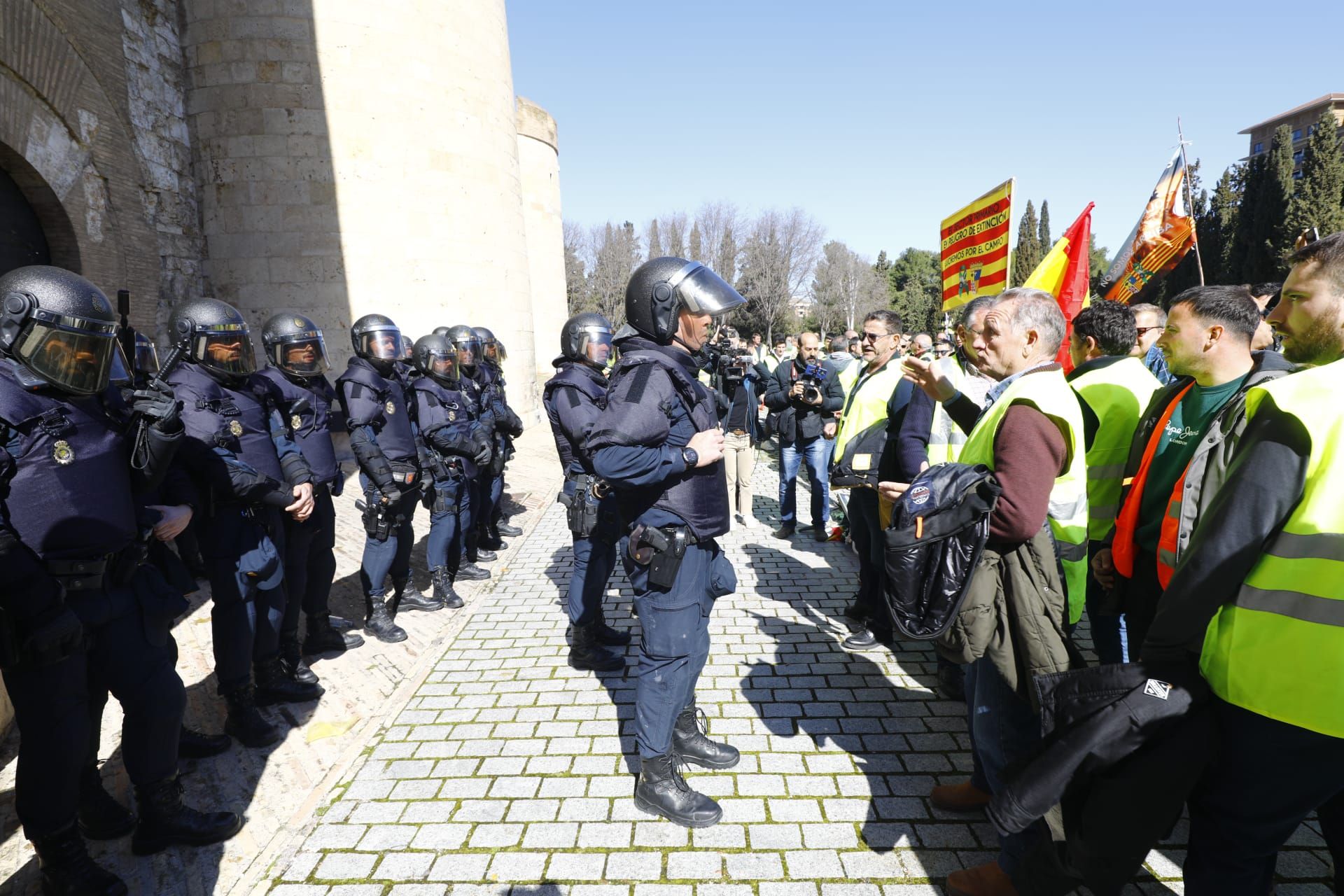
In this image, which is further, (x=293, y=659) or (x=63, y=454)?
(x=293, y=659)

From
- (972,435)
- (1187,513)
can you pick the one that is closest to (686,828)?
(972,435)

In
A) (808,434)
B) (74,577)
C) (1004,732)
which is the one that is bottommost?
(1004,732)

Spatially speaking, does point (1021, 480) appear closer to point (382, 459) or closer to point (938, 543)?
point (938, 543)

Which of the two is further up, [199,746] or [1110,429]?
[1110,429]

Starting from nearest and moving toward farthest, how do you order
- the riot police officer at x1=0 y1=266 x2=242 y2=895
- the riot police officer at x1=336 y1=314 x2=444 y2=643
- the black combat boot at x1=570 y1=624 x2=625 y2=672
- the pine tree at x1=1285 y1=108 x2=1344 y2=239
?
the riot police officer at x1=0 y1=266 x2=242 y2=895 → the black combat boot at x1=570 y1=624 x2=625 y2=672 → the riot police officer at x1=336 y1=314 x2=444 y2=643 → the pine tree at x1=1285 y1=108 x2=1344 y2=239

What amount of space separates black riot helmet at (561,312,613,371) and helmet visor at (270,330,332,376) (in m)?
1.66

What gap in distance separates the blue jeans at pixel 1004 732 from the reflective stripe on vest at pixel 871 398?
2.44 meters

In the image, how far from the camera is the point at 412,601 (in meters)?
5.39

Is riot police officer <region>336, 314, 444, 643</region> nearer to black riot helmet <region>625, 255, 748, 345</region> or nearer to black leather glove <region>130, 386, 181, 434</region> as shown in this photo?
black leather glove <region>130, 386, 181, 434</region>

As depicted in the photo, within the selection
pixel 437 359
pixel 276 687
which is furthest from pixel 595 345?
pixel 276 687

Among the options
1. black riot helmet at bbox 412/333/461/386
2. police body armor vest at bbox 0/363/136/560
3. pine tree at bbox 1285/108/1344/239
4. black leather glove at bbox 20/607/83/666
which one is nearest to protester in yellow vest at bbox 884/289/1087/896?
black leather glove at bbox 20/607/83/666

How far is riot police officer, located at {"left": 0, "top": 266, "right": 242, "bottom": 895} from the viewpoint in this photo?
7.54 ft

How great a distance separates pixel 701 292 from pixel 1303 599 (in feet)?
7.07

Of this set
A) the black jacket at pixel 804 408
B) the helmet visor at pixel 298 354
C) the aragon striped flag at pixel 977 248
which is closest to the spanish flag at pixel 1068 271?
the aragon striped flag at pixel 977 248
